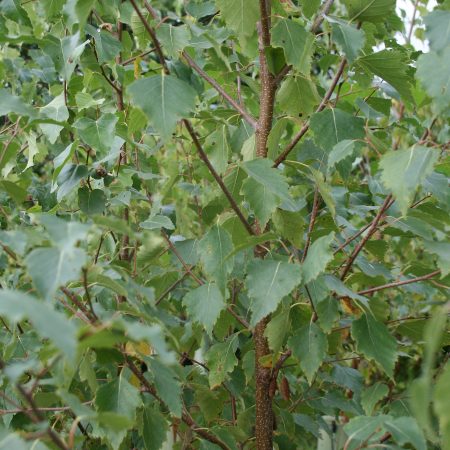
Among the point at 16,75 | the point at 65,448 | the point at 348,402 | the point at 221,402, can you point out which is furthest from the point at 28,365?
the point at 16,75

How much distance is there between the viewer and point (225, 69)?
1257 mm

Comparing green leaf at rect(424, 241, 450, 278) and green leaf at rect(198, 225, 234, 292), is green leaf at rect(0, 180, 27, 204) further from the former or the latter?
green leaf at rect(424, 241, 450, 278)

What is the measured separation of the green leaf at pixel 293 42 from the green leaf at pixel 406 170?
0.77 feet

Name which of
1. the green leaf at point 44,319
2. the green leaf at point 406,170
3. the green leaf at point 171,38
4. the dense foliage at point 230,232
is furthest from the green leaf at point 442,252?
the green leaf at point 44,319

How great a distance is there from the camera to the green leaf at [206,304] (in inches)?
40.6

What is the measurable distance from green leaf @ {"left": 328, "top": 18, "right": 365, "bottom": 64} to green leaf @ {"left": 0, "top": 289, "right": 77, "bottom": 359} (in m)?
0.58

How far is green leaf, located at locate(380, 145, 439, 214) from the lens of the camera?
810mm

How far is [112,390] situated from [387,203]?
0.43 metres

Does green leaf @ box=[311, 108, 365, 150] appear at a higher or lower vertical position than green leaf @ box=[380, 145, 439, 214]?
lower

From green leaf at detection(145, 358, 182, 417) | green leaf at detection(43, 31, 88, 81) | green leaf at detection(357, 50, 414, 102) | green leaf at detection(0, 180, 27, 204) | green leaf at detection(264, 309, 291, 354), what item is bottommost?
green leaf at detection(264, 309, 291, 354)

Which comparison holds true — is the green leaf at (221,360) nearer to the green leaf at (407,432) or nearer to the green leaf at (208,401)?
the green leaf at (208,401)

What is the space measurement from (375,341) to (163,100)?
427 millimetres

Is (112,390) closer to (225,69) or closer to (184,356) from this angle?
(184,356)

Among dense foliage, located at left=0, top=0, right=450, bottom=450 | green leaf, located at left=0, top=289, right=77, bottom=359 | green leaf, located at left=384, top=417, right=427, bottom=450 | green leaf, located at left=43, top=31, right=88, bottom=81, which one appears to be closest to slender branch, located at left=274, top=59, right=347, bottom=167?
dense foliage, located at left=0, top=0, right=450, bottom=450
